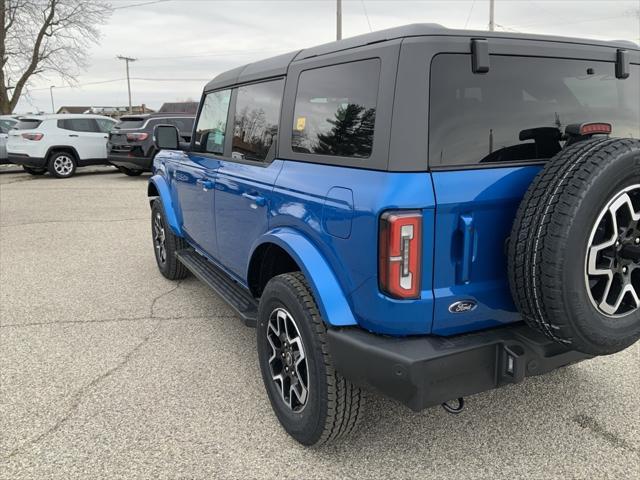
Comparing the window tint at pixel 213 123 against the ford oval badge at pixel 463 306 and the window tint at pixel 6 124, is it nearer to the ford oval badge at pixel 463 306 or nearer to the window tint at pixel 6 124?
the ford oval badge at pixel 463 306

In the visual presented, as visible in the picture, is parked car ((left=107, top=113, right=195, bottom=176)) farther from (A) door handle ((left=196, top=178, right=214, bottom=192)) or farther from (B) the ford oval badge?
(B) the ford oval badge

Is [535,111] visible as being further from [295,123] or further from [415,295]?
[295,123]

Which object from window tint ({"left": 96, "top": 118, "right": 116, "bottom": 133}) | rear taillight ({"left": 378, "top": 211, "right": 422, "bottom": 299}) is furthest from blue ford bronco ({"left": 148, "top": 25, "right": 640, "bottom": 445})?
window tint ({"left": 96, "top": 118, "right": 116, "bottom": 133})

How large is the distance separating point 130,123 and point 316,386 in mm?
13071

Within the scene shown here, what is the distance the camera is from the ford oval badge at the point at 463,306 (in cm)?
213

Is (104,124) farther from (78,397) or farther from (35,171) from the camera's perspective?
(78,397)

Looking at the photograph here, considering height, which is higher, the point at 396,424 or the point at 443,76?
the point at 443,76

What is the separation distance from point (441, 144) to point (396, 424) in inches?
60.3

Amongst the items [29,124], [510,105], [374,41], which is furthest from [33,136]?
[510,105]

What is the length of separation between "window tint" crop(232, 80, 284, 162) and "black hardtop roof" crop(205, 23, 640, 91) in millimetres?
82

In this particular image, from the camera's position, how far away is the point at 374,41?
7.46 ft

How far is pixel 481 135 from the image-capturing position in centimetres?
220

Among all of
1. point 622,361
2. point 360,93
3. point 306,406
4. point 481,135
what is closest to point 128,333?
point 306,406

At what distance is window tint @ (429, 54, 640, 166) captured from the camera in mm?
2129
